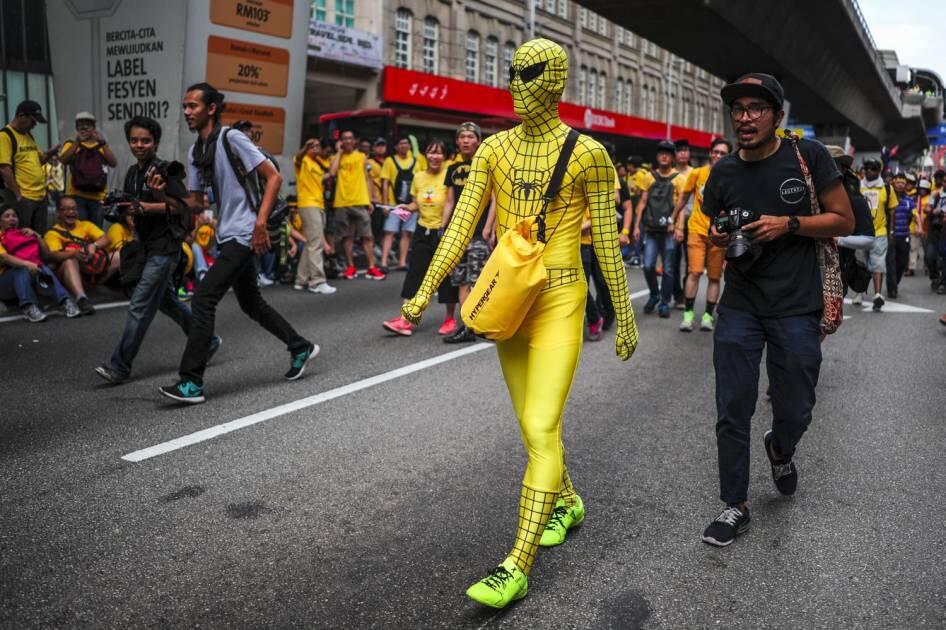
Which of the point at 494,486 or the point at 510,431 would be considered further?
the point at 510,431

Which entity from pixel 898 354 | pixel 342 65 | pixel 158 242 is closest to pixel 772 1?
pixel 342 65

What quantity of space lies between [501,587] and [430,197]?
23.2ft

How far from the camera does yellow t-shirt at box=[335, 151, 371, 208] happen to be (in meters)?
13.6

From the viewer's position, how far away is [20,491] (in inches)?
164

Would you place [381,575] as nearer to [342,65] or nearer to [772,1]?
[772,1]

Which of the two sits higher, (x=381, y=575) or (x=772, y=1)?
(x=772, y=1)

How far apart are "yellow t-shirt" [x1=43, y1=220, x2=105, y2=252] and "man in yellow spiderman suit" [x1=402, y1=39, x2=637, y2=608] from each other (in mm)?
7442

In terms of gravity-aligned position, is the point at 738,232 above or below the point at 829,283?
above

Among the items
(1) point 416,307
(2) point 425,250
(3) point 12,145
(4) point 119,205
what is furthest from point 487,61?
(1) point 416,307

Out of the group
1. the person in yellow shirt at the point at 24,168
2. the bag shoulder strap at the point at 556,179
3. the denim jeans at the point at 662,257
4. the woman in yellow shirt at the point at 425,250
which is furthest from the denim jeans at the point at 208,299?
the denim jeans at the point at 662,257

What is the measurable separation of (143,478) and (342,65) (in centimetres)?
2641

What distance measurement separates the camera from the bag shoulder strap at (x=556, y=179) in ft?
11.0

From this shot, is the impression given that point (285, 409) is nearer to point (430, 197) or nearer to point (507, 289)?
point (507, 289)

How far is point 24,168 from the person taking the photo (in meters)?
10.6
